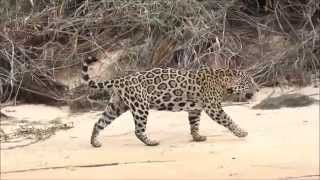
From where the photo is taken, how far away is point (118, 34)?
1208cm

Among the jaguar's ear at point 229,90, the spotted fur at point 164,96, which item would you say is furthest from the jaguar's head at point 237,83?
the spotted fur at point 164,96

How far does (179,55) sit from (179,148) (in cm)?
377

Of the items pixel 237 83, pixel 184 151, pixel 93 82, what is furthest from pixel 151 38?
pixel 184 151

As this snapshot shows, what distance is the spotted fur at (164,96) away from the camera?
8.20 meters

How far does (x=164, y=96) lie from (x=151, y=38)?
11.2 feet

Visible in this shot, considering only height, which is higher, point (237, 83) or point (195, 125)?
point (237, 83)

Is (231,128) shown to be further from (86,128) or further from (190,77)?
(86,128)

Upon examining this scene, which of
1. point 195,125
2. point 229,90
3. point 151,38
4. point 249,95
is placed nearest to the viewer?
point 195,125

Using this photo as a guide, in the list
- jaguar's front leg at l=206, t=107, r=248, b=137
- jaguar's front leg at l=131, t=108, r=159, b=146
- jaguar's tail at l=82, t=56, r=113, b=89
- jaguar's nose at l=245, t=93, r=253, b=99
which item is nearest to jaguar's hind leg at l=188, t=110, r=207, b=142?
jaguar's front leg at l=206, t=107, r=248, b=137

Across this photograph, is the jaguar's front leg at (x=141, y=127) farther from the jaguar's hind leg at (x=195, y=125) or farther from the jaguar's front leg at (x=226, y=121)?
the jaguar's front leg at (x=226, y=121)

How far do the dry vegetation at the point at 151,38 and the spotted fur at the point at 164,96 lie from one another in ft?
8.43

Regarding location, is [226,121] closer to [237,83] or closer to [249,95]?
[237,83]

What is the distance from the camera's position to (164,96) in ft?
27.5

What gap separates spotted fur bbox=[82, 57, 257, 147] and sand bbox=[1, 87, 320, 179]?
0.60 feet
